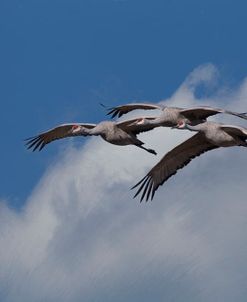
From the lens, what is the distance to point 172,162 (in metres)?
38.6

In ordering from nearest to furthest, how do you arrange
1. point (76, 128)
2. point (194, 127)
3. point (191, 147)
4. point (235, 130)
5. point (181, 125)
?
1. point (235, 130)
2. point (194, 127)
3. point (181, 125)
4. point (191, 147)
5. point (76, 128)

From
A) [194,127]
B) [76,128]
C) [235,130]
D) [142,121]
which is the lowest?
[235,130]

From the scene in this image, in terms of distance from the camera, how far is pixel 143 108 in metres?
39.5

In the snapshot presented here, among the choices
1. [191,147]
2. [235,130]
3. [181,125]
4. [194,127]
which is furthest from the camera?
[191,147]

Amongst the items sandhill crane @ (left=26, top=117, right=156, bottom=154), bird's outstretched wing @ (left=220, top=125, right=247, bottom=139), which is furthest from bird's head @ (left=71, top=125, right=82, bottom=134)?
bird's outstretched wing @ (left=220, top=125, right=247, bottom=139)

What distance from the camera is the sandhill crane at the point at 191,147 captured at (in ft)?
115

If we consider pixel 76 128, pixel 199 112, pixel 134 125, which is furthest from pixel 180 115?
pixel 76 128

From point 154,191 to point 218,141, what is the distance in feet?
15.1

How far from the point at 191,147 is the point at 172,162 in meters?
0.99

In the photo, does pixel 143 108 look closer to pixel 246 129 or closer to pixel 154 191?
pixel 154 191

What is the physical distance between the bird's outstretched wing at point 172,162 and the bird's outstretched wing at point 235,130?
1.97 meters

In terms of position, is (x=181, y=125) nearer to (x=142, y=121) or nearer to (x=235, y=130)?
(x=235, y=130)

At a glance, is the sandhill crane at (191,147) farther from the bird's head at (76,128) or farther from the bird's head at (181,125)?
the bird's head at (76,128)

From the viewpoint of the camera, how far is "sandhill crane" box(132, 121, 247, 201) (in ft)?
115
